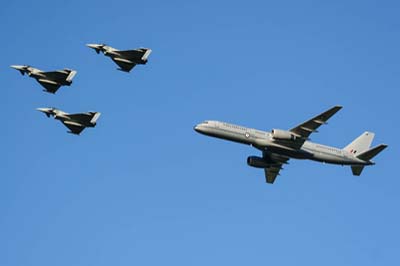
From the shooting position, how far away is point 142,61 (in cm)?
11825

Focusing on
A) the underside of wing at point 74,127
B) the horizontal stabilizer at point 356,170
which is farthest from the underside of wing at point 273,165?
the underside of wing at point 74,127

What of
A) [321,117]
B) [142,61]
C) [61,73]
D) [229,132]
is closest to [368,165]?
[321,117]

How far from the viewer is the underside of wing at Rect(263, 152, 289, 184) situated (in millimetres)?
131000

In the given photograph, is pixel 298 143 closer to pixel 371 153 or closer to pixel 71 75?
pixel 371 153

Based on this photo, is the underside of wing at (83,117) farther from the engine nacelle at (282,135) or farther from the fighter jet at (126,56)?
the engine nacelle at (282,135)

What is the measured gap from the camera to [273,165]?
436 feet

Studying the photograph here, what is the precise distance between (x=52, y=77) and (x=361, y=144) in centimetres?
4317

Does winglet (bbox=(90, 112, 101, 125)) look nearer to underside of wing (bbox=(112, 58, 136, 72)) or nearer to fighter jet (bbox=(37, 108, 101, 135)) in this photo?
fighter jet (bbox=(37, 108, 101, 135))

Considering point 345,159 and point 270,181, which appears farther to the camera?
point 270,181

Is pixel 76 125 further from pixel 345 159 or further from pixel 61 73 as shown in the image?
pixel 345 159

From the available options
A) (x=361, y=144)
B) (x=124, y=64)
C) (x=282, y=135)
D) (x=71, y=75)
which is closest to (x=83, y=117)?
(x=71, y=75)

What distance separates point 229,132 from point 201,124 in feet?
12.4

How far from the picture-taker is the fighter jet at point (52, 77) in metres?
120

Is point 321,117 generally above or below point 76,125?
above
